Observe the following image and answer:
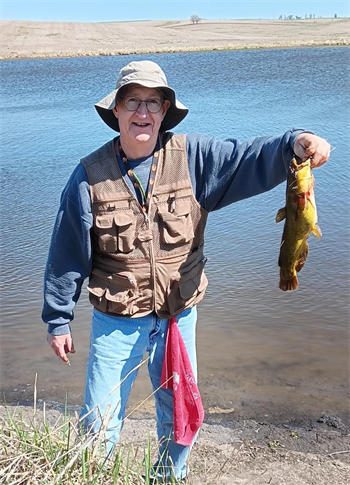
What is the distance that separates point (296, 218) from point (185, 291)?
0.76 metres

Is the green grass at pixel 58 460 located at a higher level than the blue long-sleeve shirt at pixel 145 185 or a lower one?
lower

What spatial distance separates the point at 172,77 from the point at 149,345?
26.3m

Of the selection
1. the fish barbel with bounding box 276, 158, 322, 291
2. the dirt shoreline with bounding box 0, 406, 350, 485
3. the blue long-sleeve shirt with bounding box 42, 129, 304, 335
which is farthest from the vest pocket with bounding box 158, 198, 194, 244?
the dirt shoreline with bounding box 0, 406, 350, 485

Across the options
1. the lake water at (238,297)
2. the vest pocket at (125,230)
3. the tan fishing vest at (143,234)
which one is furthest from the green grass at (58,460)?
the lake water at (238,297)

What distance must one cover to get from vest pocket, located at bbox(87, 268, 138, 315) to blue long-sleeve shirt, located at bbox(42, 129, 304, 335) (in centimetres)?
12

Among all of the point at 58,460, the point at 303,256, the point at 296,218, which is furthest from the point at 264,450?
the point at 296,218

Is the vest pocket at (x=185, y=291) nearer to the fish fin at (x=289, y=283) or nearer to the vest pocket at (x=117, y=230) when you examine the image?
the vest pocket at (x=117, y=230)

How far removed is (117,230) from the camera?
3.39 m

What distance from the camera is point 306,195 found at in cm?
287

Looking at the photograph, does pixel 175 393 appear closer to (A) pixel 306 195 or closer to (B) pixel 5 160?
(A) pixel 306 195

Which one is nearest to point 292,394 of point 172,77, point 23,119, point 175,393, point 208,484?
point 208,484

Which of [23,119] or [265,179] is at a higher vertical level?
[265,179]

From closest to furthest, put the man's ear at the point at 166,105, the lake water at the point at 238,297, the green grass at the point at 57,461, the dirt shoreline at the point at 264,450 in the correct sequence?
the green grass at the point at 57,461, the man's ear at the point at 166,105, the dirt shoreline at the point at 264,450, the lake water at the point at 238,297

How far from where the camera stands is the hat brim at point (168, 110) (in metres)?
3.38
